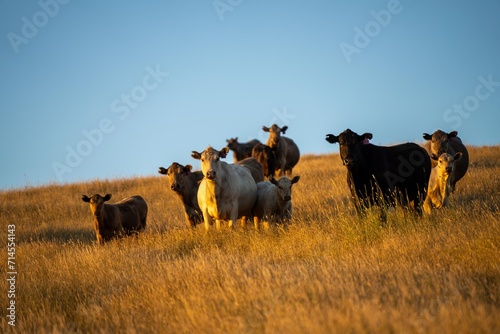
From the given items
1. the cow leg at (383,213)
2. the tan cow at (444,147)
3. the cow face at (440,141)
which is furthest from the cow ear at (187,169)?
the cow face at (440,141)

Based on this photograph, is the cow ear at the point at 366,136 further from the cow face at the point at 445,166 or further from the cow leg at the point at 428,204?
the cow face at the point at 445,166

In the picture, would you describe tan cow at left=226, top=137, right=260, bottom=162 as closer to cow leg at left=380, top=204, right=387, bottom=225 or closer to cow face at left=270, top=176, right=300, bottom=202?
cow face at left=270, top=176, right=300, bottom=202

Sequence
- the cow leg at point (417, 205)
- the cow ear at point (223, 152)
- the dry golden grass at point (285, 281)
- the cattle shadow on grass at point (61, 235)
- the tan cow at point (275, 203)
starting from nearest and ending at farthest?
the dry golden grass at point (285, 281) → the cow leg at point (417, 205) → the tan cow at point (275, 203) → the cow ear at point (223, 152) → the cattle shadow on grass at point (61, 235)

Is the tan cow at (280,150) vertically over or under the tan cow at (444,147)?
Answer: over

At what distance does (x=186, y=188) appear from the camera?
1419 centimetres

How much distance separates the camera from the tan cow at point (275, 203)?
480 inches

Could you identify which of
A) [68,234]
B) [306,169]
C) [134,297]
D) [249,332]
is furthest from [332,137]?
[306,169]

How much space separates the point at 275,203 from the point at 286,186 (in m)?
0.61

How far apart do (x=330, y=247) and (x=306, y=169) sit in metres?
16.9

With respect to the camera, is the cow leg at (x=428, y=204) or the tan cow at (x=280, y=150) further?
the tan cow at (x=280, y=150)

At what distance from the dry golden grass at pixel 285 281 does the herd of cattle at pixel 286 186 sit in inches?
25.0

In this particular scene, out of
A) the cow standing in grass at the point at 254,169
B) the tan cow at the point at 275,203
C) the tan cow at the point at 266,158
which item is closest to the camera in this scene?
the tan cow at the point at 275,203

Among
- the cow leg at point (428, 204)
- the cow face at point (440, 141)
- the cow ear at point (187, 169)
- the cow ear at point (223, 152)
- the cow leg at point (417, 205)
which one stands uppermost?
the cow ear at point (223, 152)

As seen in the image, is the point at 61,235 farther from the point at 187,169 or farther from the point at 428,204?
the point at 428,204
